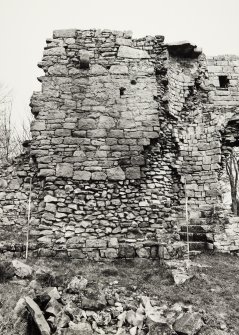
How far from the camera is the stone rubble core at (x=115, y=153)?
804 centimetres

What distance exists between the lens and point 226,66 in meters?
10.3

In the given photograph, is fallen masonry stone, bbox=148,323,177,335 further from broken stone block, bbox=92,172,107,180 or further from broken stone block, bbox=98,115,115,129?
broken stone block, bbox=98,115,115,129

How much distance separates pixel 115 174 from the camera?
8.38m

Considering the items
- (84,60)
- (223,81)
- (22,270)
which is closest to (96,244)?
(22,270)

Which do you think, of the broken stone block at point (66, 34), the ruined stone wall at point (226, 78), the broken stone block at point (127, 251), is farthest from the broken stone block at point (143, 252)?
the broken stone block at point (66, 34)

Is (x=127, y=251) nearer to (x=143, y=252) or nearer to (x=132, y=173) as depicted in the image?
(x=143, y=252)

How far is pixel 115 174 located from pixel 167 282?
315 cm

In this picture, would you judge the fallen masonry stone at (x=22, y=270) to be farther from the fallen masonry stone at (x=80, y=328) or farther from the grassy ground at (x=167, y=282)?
the fallen masonry stone at (x=80, y=328)

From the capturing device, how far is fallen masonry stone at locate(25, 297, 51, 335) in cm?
456

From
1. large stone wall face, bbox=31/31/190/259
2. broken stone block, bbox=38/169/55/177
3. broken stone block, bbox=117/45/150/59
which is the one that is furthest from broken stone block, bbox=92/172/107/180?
A: broken stone block, bbox=117/45/150/59

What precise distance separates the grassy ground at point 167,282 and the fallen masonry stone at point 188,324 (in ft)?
0.85

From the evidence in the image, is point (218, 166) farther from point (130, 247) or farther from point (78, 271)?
point (78, 271)

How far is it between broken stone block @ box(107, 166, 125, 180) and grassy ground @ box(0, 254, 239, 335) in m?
2.17

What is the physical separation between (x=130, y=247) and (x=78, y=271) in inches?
59.5
